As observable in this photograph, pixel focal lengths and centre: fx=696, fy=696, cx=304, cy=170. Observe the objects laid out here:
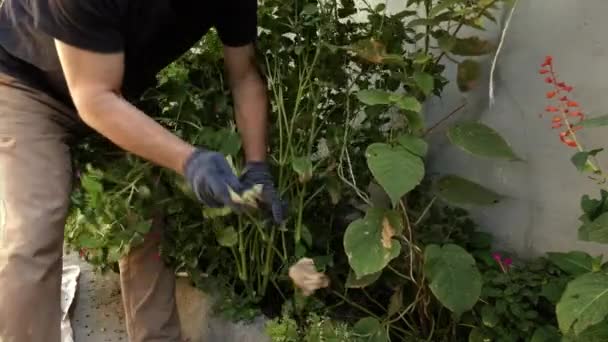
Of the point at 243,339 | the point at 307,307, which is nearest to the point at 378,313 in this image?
the point at 307,307

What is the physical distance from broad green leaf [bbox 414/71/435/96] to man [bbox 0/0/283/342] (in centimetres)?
47

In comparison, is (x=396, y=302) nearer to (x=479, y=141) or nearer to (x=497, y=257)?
(x=497, y=257)

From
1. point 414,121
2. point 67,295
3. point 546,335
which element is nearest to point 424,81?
point 414,121

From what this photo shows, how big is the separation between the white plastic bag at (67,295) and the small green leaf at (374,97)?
3.89 ft

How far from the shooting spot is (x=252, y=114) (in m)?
1.96

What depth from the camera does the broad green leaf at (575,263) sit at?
1699mm

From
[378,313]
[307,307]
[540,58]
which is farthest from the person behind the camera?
[378,313]

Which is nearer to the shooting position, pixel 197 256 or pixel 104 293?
pixel 197 256

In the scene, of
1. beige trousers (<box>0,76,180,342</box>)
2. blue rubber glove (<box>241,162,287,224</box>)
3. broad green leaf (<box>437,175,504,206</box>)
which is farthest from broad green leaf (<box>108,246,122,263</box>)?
broad green leaf (<box>437,175,504,206</box>)

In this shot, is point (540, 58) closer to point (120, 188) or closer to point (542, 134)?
point (542, 134)

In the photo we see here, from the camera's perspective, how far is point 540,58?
189cm

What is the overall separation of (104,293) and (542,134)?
1579 mm

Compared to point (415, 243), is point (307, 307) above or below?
below

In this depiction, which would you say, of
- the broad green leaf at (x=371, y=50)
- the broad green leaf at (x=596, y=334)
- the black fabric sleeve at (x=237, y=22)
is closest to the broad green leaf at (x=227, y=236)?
the black fabric sleeve at (x=237, y=22)
